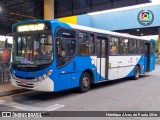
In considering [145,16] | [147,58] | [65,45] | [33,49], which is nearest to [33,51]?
[33,49]

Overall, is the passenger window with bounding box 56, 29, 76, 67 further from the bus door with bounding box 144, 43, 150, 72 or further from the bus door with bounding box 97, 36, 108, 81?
the bus door with bounding box 144, 43, 150, 72

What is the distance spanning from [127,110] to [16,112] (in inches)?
130

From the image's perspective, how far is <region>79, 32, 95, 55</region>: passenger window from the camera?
11.3 m

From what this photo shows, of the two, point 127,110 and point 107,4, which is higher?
point 107,4

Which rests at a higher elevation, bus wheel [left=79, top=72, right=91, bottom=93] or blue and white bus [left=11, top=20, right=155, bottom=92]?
blue and white bus [left=11, top=20, right=155, bottom=92]

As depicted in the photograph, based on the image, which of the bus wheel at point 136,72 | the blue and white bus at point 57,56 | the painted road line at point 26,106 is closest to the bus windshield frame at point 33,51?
the blue and white bus at point 57,56

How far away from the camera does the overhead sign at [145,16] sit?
3956 cm

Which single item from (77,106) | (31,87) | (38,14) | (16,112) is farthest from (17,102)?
(38,14)

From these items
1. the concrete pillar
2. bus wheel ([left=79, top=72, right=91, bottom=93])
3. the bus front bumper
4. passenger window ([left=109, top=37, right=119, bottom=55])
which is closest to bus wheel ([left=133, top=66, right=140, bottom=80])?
passenger window ([left=109, top=37, right=119, bottom=55])

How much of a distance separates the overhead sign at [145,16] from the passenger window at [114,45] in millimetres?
27137

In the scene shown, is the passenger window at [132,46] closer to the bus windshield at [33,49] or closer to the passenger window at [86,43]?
the passenger window at [86,43]

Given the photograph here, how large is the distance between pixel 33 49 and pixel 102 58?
4068mm

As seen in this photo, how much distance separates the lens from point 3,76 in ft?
44.4

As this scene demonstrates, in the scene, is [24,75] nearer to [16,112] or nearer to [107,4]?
[16,112]
